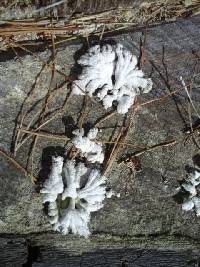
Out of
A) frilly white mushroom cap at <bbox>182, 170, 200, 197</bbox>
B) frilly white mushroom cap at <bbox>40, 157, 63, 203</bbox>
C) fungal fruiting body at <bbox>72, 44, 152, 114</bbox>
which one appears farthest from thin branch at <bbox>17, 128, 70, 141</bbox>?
frilly white mushroom cap at <bbox>182, 170, 200, 197</bbox>

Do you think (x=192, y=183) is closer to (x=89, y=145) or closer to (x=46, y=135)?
(x=89, y=145)

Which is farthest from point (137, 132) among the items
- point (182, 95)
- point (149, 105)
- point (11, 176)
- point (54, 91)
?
point (11, 176)

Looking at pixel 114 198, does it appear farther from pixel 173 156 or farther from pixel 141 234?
pixel 173 156

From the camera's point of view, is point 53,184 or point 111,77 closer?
point 53,184

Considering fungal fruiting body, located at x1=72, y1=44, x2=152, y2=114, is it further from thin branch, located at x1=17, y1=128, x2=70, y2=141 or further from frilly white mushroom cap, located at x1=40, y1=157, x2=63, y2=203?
frilly white mushroom cap, located at x1=40, y1=157, x2=63, y2=203

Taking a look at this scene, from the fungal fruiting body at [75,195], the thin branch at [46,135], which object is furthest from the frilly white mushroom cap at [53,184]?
the thin branch at [46,135]

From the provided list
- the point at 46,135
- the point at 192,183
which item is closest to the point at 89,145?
the point at 46,135

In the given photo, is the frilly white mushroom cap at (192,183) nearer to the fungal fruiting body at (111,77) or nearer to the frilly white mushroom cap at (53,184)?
the fungal fruiting body at (111,77)
